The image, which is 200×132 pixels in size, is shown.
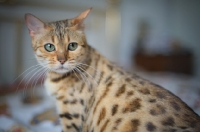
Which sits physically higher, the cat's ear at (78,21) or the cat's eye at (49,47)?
the cat's ear at (78,21)

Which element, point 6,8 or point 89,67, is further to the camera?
point 6,8

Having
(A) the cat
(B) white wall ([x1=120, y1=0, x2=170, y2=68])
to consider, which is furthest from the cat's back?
(B) white wall ([x1=120, y1=0, x2=170, y2=68])

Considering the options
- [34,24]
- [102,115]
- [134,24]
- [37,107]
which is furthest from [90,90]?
[134,24]

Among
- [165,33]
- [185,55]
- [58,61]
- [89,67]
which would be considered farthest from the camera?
[165,33]

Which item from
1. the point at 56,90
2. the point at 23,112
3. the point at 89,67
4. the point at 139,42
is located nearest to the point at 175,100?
the point at 89,67

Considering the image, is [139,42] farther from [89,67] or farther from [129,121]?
[129,121]

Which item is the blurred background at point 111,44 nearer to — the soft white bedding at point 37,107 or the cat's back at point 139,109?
the soft white bedding at point 37,107

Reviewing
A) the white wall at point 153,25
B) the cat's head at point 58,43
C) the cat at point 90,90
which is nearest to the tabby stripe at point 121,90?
the cat at point 90,90

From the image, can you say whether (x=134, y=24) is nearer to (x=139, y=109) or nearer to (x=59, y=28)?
(x=59, y=28)
